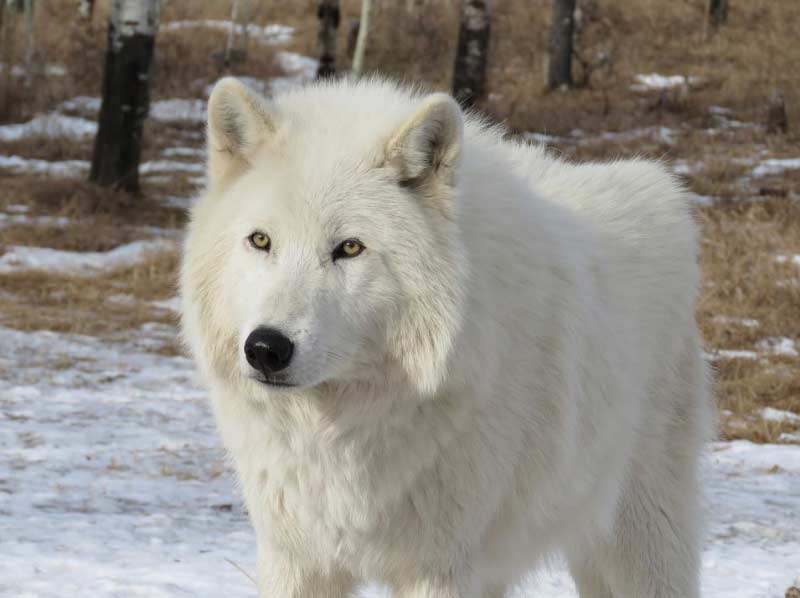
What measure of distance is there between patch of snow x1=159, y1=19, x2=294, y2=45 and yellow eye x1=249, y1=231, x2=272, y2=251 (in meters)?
20.8

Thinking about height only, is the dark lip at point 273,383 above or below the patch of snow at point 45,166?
above

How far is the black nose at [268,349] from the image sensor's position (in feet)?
7.73

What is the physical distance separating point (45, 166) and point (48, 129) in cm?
183

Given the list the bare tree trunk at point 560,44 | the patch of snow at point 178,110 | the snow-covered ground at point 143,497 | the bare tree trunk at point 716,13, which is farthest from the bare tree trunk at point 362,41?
the snow-covered ground at point 143,497

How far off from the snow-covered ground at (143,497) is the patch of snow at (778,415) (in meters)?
0.03

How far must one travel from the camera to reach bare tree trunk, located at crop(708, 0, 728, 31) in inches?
898

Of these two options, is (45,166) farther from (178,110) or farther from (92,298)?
(92,298)

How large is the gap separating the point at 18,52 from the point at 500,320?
17.5m

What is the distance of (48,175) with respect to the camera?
11484 mm

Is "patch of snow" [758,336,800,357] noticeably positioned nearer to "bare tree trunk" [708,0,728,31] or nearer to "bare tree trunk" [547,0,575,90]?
"bare tree trunk" [547,0,575,90]

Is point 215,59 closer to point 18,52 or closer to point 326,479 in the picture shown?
point 18,52

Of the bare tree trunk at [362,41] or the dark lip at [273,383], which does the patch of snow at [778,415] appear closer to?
the dark lip at [273,383]

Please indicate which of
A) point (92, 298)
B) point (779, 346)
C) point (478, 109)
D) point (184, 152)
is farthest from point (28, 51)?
point (779, 346)

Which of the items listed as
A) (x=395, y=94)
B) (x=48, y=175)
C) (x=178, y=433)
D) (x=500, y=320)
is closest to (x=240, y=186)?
(x=395, y=94)
